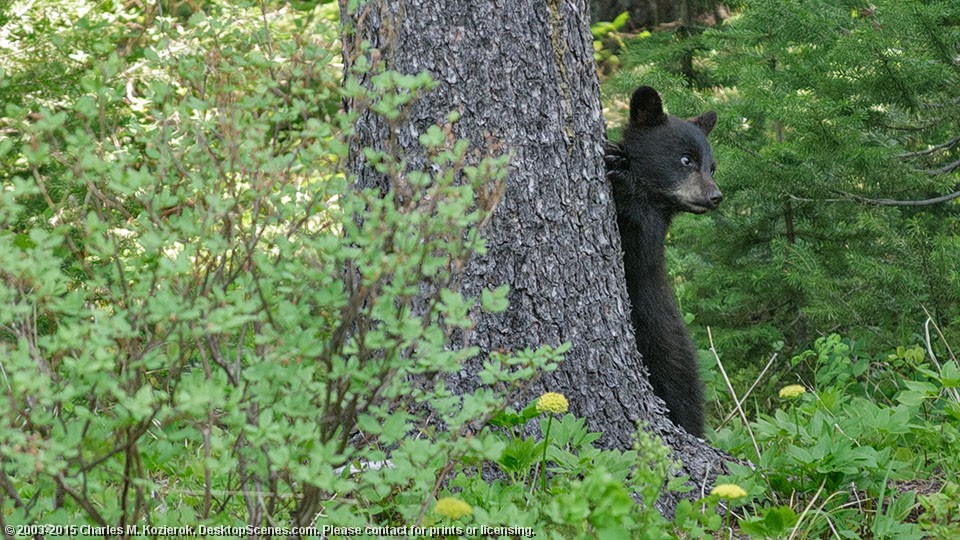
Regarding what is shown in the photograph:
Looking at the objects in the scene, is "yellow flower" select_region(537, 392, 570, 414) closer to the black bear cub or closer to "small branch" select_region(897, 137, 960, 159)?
the black bear cub

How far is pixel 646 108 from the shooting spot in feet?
16.1

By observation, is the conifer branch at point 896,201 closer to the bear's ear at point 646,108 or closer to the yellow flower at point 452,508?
the bear's ear at point 646,108

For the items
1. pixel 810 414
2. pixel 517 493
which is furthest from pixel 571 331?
pixel 810 414

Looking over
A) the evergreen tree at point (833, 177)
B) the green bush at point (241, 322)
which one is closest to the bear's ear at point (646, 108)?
the evergreen tree at point (833, 177)

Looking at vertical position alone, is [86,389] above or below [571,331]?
above

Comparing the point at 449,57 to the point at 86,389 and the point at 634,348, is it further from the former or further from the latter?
the point at 86,389

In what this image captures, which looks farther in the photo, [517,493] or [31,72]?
[31,72]

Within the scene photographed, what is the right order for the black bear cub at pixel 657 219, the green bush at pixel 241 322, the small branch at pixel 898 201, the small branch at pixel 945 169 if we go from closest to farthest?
the green bush at pixel 241 322
the black bear cub at pixel 657 219
the small branch at pixel 898 201
the small branch at pixel 945 169

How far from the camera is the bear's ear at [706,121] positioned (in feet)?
17.1

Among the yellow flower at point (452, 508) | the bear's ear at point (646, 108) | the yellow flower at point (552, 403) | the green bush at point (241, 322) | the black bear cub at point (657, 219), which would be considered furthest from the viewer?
the bear's ear at point (646, 108)

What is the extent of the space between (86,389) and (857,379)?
15.0 ft

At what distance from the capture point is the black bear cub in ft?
14.4

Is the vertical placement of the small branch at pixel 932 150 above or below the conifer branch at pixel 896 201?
above

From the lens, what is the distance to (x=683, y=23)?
730 centimetres
